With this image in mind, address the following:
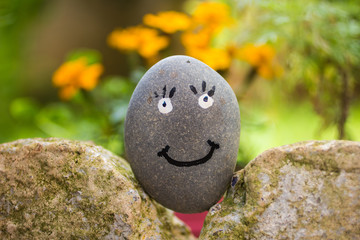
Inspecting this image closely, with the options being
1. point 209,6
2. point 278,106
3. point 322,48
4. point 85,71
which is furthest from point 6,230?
point 278,106

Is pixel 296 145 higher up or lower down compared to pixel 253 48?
lower down

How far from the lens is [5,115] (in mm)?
2473

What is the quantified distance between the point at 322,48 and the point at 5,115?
7.28ft

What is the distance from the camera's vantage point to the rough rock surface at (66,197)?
2.74 feet

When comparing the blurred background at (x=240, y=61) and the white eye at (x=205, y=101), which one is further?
the blurred background at (x=240, y=61)

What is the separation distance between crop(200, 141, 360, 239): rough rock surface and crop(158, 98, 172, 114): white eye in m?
0.26

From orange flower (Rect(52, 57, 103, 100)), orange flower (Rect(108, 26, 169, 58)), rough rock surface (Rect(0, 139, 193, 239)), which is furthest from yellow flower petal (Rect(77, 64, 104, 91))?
rough rock surface (Rect(0, 139, 193, 239))

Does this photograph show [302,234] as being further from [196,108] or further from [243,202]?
[196,108]

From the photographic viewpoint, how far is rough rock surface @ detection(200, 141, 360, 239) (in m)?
0.77

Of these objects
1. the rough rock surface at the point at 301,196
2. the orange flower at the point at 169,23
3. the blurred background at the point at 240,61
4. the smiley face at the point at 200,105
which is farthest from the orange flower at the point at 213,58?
the rough rock surface at the point at 301,196

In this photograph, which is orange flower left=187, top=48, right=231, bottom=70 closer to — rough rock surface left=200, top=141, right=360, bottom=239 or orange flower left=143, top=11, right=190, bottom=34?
orange flower left=143, top=11, right=190, bottom=34

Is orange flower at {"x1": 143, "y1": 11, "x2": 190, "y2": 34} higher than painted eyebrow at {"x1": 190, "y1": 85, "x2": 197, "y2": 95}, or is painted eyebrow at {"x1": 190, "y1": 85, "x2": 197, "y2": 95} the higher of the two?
orange flower at {"x1": 143, "y1": 11, "x2": 190, "y2": 34}

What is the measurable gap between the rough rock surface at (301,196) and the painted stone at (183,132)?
0.10 m

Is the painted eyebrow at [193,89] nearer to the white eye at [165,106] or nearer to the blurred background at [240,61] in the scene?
the white eye at [165,106]
